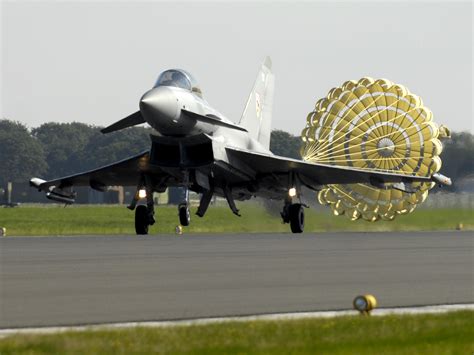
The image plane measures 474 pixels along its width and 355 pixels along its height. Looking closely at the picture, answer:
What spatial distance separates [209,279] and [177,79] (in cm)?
1310

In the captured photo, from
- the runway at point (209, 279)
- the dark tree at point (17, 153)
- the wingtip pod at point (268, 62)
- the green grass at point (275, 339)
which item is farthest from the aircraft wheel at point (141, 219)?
the dark tree at point (17, 153)

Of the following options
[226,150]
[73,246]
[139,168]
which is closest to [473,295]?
[73,246]

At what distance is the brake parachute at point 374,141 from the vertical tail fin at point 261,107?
155 cm

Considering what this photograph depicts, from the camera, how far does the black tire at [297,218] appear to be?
2942 centimetres

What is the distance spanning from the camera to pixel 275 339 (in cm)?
786

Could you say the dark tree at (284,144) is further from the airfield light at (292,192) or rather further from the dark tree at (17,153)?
the airfield light at (292,192)

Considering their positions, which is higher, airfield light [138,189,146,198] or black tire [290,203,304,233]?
airfield light [138,189,146,198]

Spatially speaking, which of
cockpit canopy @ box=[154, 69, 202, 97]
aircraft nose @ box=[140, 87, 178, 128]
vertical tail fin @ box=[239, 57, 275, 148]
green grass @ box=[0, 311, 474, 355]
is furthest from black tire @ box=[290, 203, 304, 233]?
green grass @ box=[0, 311, 474, 355]

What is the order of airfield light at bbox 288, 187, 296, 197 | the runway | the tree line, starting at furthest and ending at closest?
the tree line → airfield light at bbox 288, 187, 296, 197 → the runway

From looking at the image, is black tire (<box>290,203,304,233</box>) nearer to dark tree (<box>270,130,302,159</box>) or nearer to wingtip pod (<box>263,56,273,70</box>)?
wingtip pod (<box>263,56,273,70</box>)

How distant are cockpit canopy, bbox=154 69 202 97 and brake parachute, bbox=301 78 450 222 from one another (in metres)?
10.1

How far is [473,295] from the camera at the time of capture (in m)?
11.4

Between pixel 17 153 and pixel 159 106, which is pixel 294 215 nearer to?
pixel 159 106

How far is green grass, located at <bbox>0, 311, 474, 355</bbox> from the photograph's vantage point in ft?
24.2
